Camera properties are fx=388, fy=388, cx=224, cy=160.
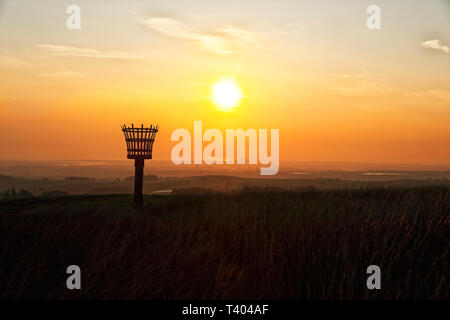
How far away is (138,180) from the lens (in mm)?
11062

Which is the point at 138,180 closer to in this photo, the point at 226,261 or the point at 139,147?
the point at 139,147

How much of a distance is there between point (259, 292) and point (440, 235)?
339cm

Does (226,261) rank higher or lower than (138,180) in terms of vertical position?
lower

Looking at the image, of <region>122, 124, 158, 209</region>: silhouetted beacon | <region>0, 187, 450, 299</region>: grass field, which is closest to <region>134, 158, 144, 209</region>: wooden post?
<region>122, 124, 158, 209</region>: silhouetted beacon

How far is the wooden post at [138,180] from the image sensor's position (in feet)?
35.8

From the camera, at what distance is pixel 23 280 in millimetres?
4191

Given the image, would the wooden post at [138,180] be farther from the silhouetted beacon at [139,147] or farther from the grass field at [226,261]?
the grass field at [226,261]

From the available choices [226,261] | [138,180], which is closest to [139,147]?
[138,180]

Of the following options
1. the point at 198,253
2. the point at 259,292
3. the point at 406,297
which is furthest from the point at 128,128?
the point at 406,297

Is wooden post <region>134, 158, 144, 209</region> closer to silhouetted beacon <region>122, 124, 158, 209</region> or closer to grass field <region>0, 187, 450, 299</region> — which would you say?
silhouetted beacon <region>122, 124, 158, 209</region>

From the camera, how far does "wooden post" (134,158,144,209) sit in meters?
10.9

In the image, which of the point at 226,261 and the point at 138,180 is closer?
the point at 226,261

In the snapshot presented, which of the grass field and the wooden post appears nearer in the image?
the grass field
